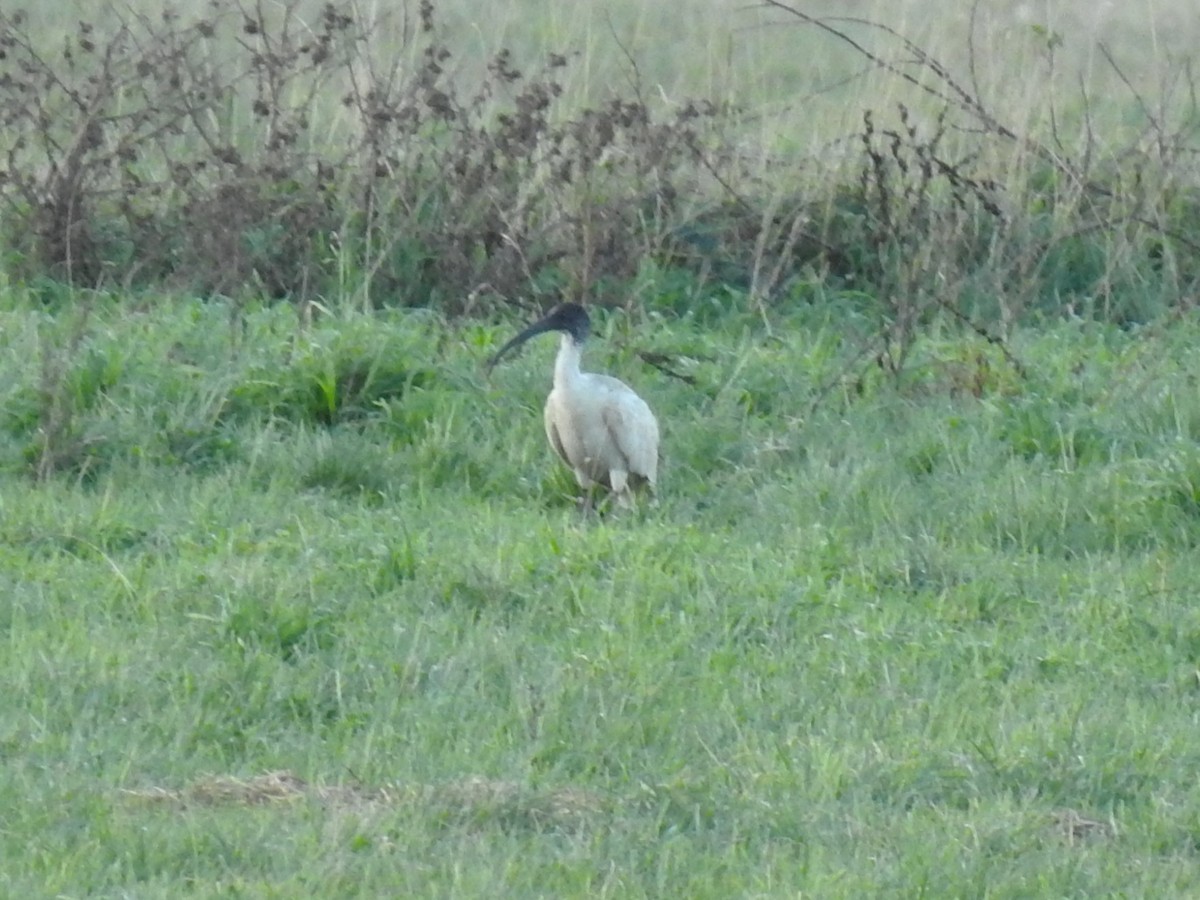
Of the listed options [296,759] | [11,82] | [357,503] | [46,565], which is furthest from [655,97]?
[296,759]

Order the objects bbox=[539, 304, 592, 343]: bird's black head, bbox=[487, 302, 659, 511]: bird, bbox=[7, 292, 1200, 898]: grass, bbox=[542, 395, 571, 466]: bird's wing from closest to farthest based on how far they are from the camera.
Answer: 1. bbox=[7, 292, 1200, 898]: grass
2. bbox=[487, 302, 659, 511]: bird
3. bbox=[542, 395, 571, 466]: bird's wing
4. bbox=[539, 304, 592, 343]: bird's black head

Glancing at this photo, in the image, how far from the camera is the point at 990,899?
365cm

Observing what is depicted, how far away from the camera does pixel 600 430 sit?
22.0ft

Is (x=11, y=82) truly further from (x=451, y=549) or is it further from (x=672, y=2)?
(x=672, y=2)

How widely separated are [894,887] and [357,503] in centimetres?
302

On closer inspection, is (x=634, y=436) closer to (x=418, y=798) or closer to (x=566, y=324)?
(x=566, y=324)

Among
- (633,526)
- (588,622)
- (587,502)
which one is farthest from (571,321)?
(588,622)

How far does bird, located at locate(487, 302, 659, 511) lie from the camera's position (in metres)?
6.70

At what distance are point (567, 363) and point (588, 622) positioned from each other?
6.60 ft

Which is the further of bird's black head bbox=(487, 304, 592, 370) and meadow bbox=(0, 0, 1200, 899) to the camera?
bird's black head bbox=(487, 304, 592, 370)

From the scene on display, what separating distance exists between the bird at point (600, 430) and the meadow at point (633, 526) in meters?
0.09

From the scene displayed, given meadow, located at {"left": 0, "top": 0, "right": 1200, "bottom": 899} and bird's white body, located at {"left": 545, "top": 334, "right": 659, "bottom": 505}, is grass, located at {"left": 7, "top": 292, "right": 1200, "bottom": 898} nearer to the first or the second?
meadow, located at {"left": 0, "top": 0, "right": 1200, "bottom": 899}

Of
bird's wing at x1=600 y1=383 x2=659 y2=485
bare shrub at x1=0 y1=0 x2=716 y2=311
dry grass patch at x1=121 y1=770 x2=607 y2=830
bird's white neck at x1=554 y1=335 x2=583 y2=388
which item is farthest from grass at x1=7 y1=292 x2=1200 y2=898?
bare shrub at x1=0 y1=0 x2=716 y2=311

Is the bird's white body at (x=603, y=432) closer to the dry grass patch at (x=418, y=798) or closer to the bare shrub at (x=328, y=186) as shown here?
the bare shrub at (x=328, y=186)
